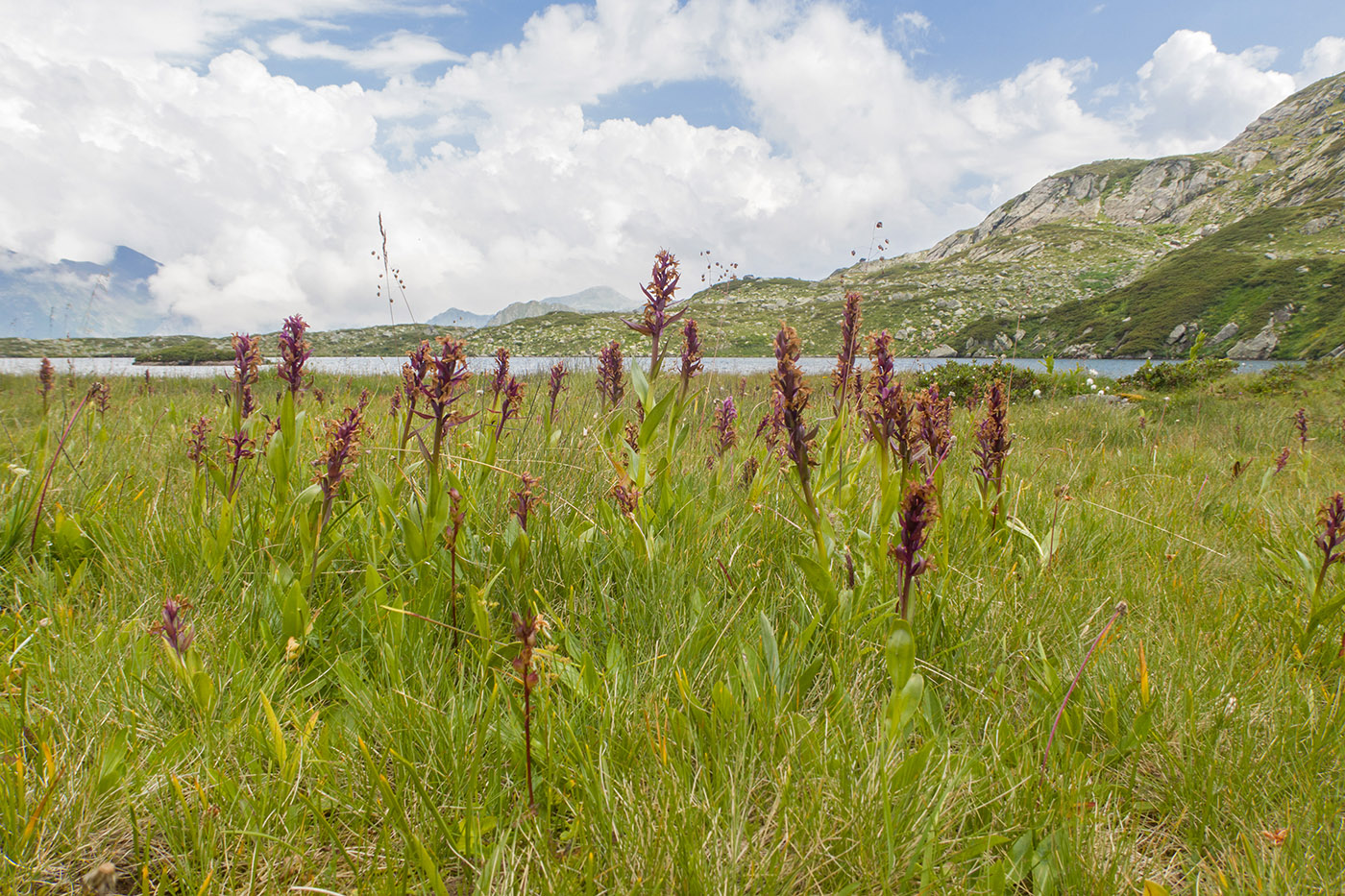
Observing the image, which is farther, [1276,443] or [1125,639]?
→ [1276,443]

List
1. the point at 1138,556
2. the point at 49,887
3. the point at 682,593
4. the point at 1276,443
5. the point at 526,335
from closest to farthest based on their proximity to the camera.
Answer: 1. the point at 49,887
2. the point at 682,593
3. the point at 1138,556
4. the point at 1276,443
5. the point at 526,335

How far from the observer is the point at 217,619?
5.86 ft

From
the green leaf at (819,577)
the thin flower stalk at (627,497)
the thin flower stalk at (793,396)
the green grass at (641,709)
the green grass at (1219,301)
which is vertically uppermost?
the green grass at (1219,301)

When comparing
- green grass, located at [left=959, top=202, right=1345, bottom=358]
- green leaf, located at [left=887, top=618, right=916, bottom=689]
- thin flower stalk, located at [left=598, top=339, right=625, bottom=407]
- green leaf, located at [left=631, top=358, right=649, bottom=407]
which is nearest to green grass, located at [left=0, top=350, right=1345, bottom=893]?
green leaf, located at [left=887, top=618, right=916, bottom=689]

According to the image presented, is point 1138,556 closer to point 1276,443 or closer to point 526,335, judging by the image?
point 1276,443

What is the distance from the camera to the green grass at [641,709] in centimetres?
113

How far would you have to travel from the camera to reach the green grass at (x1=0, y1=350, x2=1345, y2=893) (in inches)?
44.4

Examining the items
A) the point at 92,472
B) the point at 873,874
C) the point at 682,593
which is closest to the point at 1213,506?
the point at 682,593

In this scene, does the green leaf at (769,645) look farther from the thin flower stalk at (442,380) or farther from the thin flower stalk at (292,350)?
the thin flower stalk at (292,350)

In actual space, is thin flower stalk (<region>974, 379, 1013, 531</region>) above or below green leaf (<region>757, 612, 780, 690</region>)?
above

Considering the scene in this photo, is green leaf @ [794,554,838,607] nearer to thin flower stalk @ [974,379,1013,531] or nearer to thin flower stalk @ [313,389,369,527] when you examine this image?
thin flower stalk @ [974,379,1013,531]

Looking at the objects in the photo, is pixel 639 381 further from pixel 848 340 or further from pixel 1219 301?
pixel 1219 301

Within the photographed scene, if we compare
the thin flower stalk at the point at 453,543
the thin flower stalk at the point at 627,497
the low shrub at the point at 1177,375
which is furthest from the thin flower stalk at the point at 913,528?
the low shrub at the point at 1177,375

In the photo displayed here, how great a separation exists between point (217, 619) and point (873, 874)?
6.30 ft
